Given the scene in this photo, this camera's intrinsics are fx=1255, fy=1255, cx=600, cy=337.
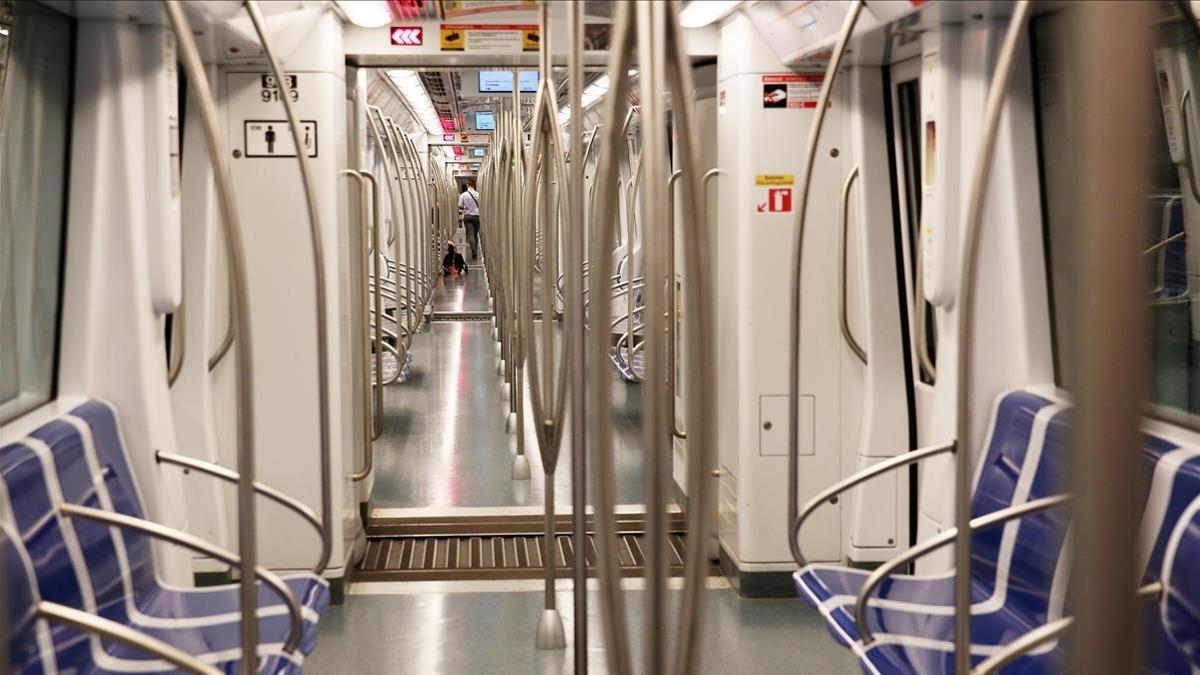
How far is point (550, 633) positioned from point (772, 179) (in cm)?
188

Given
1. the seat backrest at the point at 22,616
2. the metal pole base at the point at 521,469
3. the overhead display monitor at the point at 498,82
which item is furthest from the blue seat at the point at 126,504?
the overhead display monitor at the point at 498,82

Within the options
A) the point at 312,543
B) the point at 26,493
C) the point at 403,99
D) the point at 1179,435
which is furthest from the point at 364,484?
the point at 403,99

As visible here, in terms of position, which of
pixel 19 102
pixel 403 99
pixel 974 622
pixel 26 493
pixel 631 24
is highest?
pixel 403 99

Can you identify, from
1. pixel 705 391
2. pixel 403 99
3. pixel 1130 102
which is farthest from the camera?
pixel 403 99

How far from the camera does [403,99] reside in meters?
11.9

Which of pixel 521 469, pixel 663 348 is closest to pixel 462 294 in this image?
pixel 521 469

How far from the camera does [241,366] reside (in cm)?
202

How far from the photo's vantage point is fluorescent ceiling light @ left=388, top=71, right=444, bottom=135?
9924mm

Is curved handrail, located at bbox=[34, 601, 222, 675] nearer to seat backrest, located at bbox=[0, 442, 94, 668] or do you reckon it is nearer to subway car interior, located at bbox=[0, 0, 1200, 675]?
subway car interior, located at bbox=[0, 0, 1200, 675]

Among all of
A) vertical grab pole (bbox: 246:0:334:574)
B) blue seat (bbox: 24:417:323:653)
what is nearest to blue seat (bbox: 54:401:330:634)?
blue seat (bbox: 24:417:323:653)

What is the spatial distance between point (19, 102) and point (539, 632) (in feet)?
7.75

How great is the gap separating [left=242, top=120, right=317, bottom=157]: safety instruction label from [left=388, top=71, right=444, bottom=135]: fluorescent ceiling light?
Result: 4674mm

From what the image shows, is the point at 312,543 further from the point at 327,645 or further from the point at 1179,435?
the point at 1179,435

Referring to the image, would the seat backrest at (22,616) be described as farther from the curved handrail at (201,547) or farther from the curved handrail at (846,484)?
the curved handrail at (846,484)
